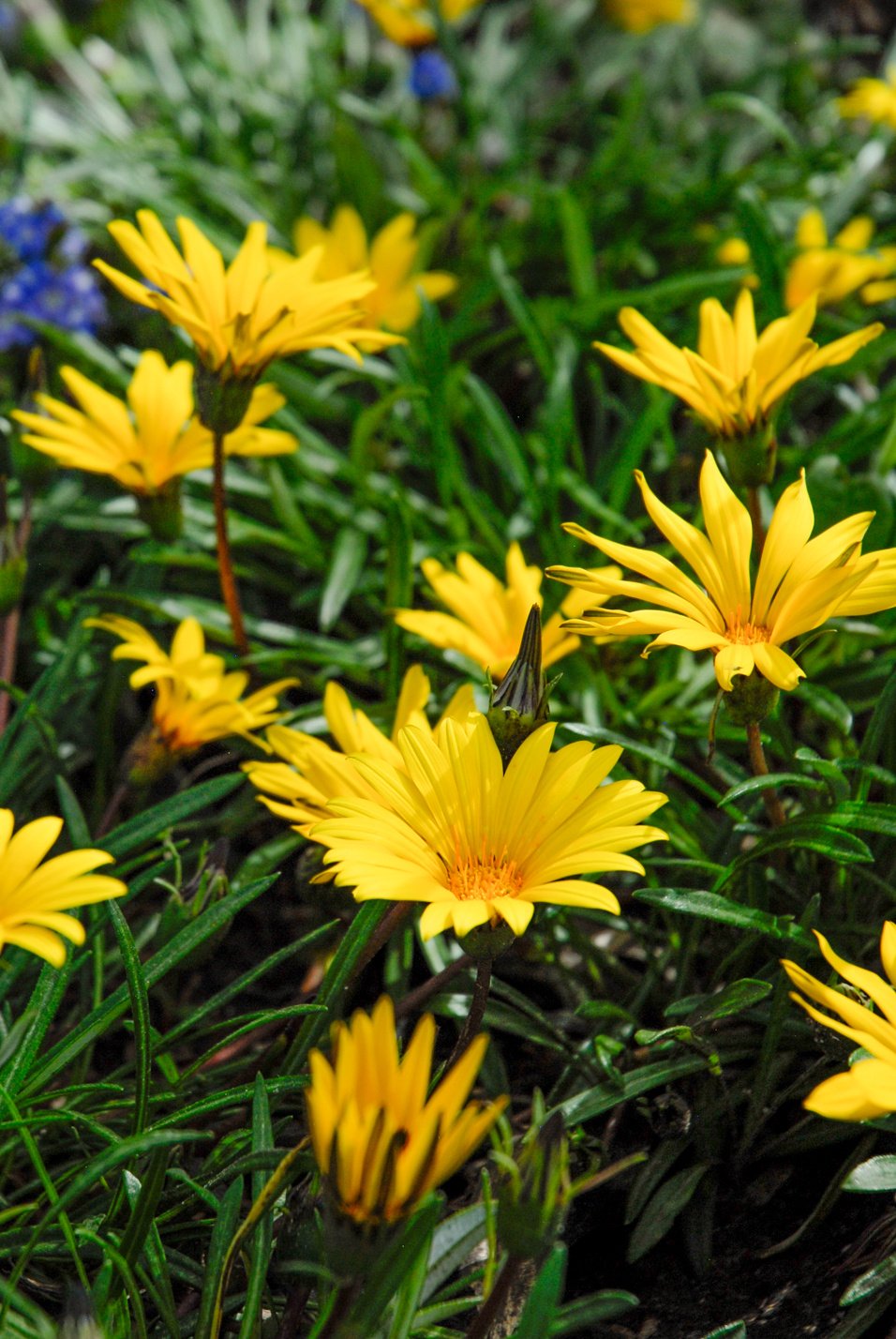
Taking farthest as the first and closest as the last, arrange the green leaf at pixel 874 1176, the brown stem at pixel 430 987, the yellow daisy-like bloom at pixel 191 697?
the yellow daisy-like bloom at pixel 191 697 → the brown stem at pixel 430 987 → the green leaf at pixel 874 1176

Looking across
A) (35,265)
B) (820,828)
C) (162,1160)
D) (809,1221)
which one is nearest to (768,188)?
(35,265)

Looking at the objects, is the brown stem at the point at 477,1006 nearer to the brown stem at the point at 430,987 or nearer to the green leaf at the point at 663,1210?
the brown stem at the point at 430,987

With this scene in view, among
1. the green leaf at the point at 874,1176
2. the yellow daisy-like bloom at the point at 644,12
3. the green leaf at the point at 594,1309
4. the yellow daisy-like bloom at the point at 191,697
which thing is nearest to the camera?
the green leaf at the point at 594,1309

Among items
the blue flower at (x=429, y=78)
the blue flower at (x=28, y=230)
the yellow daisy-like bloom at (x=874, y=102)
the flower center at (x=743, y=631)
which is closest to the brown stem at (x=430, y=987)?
the flower center at (x=743, y=631)

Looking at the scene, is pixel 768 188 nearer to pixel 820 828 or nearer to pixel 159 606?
pixel 159 606

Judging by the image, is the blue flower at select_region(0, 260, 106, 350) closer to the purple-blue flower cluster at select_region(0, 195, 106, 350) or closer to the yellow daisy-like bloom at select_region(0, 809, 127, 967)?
the purple-blue flower cluster at select_region(0, 195, 106, 350)

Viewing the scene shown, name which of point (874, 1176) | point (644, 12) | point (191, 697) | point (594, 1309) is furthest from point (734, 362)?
point (644, 12)

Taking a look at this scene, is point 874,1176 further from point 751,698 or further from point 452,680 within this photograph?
point 452,680
